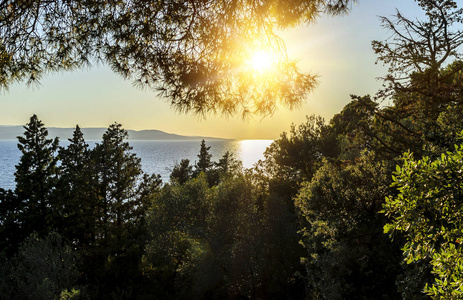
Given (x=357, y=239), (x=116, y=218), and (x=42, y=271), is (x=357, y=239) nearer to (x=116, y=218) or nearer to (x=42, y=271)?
(x=42, y=271)

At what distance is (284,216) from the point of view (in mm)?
23109

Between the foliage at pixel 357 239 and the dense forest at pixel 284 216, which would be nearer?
the dense forest at pixel 284 216

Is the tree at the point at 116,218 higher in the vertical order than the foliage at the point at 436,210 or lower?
lower

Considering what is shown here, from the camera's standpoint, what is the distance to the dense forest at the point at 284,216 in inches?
226

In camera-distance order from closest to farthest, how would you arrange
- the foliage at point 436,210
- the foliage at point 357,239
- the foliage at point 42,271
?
the foliage at point 436,210, the foliage at point 357,239, the foliage at point 42,271

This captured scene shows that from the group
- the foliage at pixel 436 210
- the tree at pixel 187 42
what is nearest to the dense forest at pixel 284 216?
the foliage at pixel 436 210

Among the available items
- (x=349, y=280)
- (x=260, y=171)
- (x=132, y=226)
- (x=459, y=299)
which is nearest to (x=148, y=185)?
(x=132, y=226)

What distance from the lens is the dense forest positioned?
5.75 m

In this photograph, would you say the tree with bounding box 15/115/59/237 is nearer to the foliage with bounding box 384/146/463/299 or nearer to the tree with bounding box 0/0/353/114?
the tree with bounding box 0/0/353/114

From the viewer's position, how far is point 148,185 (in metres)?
33.3

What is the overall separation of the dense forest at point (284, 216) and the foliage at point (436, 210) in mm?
25

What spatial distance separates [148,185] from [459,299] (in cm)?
3171

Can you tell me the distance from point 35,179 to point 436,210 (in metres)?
31.6

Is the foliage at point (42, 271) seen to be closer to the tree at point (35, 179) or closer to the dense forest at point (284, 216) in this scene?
the dense forest at point (284, 216)
